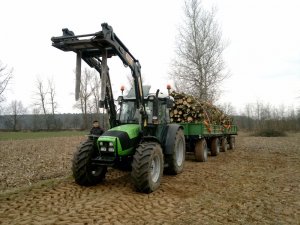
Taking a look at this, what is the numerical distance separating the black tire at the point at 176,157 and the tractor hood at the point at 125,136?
1465 mm

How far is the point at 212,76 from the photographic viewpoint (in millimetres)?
26875

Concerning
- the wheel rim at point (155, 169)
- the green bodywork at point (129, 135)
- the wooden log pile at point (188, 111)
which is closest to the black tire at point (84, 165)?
the green bodywork at point (129, 135)

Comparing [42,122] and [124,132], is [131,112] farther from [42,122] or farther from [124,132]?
[42,122]

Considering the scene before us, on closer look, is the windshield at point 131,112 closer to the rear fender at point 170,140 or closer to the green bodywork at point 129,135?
the green bodywork at point 129,135

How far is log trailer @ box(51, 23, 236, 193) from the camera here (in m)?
6.91

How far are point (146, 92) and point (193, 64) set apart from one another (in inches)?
741

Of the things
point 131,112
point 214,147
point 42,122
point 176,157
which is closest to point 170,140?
point 176,157

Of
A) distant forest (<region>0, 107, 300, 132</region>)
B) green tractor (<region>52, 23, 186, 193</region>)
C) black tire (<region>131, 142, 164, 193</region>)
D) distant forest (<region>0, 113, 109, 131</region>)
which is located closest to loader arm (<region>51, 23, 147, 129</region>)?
green tractor (<region>52, 23, 186, 193</region>)

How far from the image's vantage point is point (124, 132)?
7.56m

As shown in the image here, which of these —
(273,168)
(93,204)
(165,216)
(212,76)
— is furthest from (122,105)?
(212,76)

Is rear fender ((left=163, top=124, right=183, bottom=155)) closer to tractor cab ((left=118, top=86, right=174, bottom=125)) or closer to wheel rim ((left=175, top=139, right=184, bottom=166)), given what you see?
tractor cab ((left=118, top=86, right=174, bottom=125))

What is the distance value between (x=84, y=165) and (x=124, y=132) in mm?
1256

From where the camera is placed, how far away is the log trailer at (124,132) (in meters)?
6.91

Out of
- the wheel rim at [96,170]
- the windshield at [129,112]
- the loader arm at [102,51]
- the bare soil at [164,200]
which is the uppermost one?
the loader arm at [102,51]
